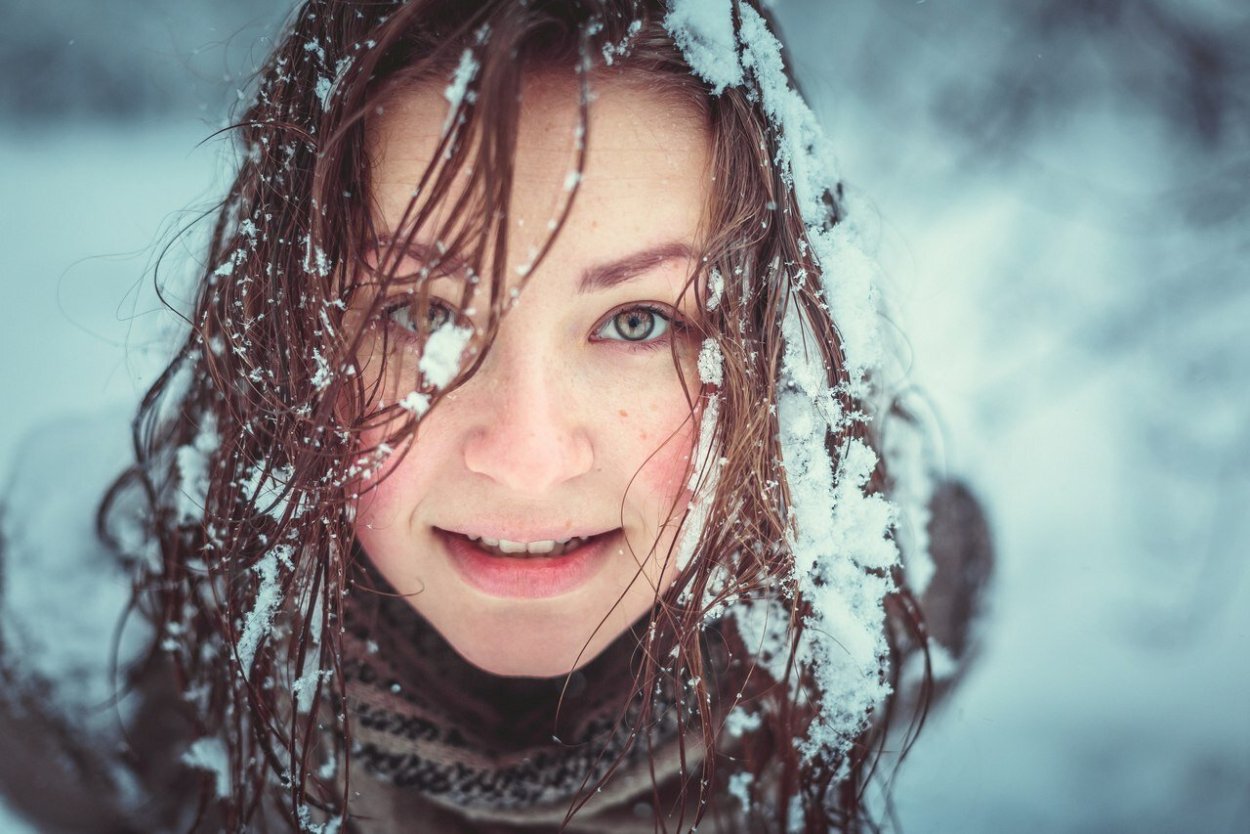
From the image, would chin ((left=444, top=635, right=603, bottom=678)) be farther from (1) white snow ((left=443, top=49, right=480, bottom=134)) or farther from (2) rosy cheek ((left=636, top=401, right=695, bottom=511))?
(1) white snow ((left=443, top=49, right=480, bottom=134))

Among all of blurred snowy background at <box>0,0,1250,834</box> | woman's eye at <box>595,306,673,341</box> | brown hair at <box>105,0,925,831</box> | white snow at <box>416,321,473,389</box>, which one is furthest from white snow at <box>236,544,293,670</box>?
blurred snowy background at <box>0,0,1250,834</box>

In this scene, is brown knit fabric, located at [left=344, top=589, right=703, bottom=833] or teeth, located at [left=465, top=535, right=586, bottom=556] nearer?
teeth, located at [left=465, top=535, right=586, bottom=556]

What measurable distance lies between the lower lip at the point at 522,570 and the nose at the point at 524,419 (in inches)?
5.8

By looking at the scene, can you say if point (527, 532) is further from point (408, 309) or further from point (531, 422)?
point (408, 309)

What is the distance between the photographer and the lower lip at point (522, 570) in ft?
2.85

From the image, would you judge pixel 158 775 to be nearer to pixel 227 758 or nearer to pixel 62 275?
pixel 227 758

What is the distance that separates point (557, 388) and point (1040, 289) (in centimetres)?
113

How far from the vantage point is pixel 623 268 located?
724 mm

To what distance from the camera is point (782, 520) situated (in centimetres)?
89

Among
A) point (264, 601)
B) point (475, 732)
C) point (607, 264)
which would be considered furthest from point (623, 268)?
point (475, 732)

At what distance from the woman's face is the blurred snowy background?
78cm

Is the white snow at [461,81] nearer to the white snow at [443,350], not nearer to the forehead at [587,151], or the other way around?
the forehead at [587,151]

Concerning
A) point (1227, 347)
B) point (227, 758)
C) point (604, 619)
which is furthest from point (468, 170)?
point (1227, 347)

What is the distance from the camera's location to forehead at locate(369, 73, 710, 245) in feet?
2.33
